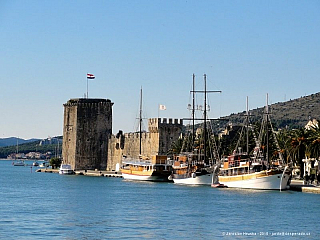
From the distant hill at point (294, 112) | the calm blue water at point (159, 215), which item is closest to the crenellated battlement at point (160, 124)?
the calm blue water at point (159, 215)

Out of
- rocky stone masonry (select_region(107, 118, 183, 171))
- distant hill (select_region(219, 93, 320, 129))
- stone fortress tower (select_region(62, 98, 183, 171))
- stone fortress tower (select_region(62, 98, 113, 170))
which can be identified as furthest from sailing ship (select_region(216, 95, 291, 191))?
distant hill (select_region(219, 93, 320, 129))

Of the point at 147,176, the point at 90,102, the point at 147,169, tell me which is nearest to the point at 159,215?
the point at 147,176

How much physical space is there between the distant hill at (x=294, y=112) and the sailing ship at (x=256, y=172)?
5726 cm

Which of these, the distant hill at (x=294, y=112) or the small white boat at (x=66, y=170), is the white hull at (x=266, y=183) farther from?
the distant hill at (x=294, y=112)

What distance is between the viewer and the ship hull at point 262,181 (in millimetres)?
39656

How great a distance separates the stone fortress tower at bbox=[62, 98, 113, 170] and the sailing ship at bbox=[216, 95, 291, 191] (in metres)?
23.3

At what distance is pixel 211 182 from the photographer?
47000 millimetres

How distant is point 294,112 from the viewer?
112 m

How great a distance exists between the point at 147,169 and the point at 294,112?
2364 inches

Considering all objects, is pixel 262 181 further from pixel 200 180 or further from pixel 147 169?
pixel 147 169

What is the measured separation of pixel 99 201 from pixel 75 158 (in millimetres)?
34029

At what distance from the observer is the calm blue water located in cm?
2256

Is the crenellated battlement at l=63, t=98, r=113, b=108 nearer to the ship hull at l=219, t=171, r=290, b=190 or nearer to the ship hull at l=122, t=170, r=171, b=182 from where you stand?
the ship hull at l=122, t=170, r=171, b=182

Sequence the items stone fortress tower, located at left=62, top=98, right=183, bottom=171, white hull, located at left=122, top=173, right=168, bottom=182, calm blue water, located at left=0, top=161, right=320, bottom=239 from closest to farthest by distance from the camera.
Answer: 1. calm blue water, located at left=0, top=161, right=320, bottom=239
2. white hull, located at left=122, top=173, right=168, bottom=182
3. stone fortress tower, located at left=62, top=98, right=183, bottom=171
